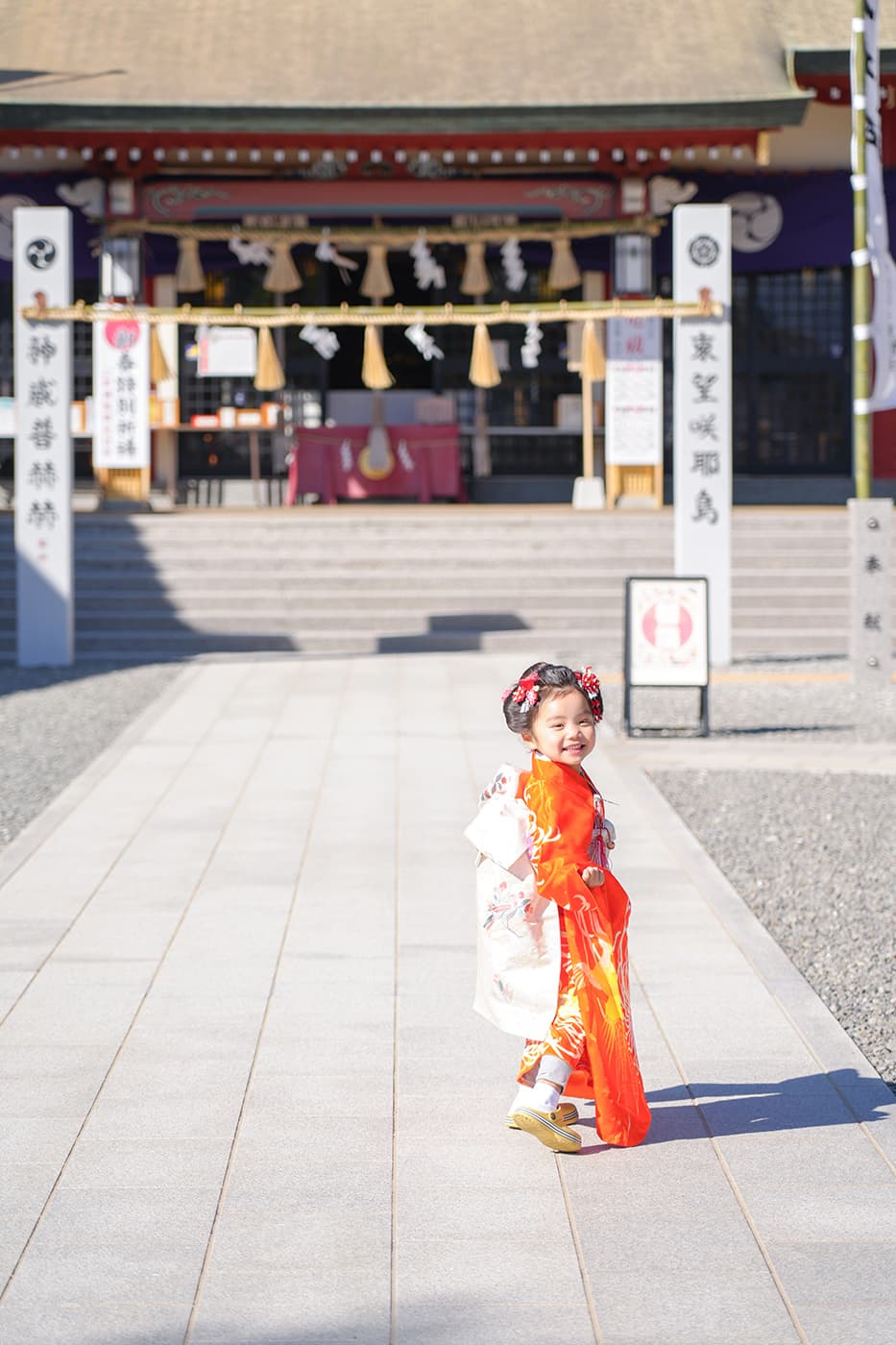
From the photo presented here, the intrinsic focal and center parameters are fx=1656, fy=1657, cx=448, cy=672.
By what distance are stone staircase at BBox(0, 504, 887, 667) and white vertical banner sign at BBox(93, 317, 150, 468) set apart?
711 mm

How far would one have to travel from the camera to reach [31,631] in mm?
14883

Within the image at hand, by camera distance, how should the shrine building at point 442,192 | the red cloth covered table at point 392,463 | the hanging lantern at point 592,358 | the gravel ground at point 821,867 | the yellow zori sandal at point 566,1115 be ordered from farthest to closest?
the red cloth covered table at point 392,463 < the shrine building at point 442,192 < the hanging lantern at point 592,358 < the gravel ground at point 821,867 < the yellow zori sandal at point 566,1115

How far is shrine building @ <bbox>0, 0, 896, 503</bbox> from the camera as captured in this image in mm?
18031

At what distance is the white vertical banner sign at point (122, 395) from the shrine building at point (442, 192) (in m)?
2.08

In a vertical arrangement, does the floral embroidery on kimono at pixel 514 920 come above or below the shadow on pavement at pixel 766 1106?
above

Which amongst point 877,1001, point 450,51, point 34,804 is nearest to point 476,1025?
point 877,1001

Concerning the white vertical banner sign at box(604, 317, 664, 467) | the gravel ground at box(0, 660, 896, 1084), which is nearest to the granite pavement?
the gravel ground at box(0, 660, 896, 1084)

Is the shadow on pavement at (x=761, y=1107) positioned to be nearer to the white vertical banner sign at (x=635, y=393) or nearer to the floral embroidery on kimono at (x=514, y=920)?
the floral embroidery on kimono at (x=514, y=920)

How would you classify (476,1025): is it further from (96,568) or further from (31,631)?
(96,568)

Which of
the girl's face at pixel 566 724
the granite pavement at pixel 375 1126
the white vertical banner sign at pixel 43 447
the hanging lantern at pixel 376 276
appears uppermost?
the hanging lantern at pixel 376 276

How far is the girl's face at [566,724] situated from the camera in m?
4.12

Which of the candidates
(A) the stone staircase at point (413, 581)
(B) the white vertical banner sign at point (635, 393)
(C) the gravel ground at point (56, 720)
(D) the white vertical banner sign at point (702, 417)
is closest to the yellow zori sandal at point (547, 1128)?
(C) the gravel ground at point (56, 720)

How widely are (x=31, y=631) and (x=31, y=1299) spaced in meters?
12.0

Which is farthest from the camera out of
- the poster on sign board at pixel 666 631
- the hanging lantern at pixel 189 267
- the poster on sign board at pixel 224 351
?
the poster on sign board at pixel 224 351
